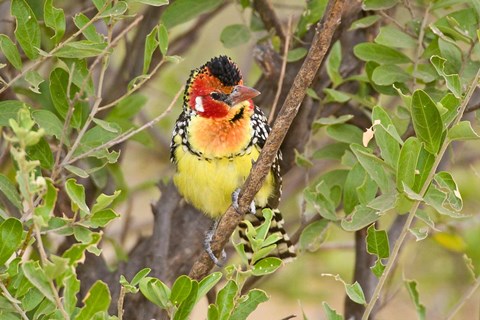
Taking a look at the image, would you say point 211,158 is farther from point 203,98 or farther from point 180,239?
point 180,239

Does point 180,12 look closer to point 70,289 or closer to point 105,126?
point 105,126

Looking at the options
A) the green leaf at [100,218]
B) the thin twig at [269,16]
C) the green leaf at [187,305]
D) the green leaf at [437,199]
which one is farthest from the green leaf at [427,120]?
the thin twig at [269,16]

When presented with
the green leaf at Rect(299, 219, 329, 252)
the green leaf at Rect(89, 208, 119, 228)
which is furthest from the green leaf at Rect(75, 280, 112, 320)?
the green leaf at Rect(299, 219, 329, 252)

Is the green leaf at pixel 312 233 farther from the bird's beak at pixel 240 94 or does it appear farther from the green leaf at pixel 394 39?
the green leaf at pixel 394 39

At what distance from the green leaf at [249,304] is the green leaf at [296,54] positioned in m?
1.13

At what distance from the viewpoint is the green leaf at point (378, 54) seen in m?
2.80

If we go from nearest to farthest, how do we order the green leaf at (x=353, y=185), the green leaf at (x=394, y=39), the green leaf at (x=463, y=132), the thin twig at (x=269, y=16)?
1. the green leaf at (x=463, y=132)
2. the green leaf at (x=353, y=185)
3. the green leaf at (x=394, y=39)
4. the thin twig at (x=269, y=16)

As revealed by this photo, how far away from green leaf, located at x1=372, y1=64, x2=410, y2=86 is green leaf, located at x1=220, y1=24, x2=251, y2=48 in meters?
0.60

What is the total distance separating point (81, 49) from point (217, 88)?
2.73ft

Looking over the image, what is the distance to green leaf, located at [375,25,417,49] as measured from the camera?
2740 mm

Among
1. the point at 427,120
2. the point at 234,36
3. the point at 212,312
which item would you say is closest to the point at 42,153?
the point at 212,312

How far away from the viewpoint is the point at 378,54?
2.81 m

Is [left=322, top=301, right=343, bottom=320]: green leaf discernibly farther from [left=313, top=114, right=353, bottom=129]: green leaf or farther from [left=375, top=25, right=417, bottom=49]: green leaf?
[left=375, top=25, right=417, bottom=49]: green leaf

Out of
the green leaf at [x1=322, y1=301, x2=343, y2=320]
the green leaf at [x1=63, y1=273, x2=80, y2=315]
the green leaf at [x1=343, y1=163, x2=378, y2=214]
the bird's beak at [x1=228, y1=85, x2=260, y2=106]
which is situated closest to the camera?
the green leaf at [x1=63, y1=273, x2=80, y2=315]
